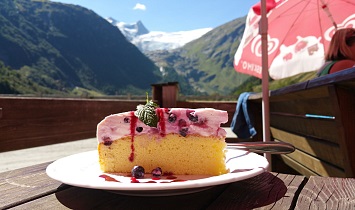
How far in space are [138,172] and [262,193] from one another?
1.48 ft

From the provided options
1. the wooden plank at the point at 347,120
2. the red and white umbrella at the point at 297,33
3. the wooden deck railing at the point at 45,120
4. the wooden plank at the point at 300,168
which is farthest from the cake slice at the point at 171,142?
the red and white umbrella at the point at 297,33

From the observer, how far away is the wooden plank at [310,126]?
2100 millimetres

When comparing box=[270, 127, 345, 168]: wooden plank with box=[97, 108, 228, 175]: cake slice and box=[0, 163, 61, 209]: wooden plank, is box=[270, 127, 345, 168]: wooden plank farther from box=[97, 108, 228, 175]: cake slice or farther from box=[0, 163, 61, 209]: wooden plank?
box=[0, 163, 61, 209]: wooden plank

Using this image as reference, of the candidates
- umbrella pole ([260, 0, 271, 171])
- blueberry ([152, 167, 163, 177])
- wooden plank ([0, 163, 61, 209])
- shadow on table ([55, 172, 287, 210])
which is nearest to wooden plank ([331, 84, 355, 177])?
shadow on table ([55, 172, 287, 210])

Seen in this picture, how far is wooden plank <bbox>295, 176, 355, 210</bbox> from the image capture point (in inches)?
29.3

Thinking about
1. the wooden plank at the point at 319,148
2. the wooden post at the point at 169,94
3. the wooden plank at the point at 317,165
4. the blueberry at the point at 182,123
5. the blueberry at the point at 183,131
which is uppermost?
the wooden post at the point at 169,94

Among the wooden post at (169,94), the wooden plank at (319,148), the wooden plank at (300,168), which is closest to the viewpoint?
the wooden plank at (319,148)

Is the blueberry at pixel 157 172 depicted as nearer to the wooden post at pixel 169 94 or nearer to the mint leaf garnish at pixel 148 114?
the mint leaf garnish at pixel 148 114

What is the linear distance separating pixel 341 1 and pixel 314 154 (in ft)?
8.70

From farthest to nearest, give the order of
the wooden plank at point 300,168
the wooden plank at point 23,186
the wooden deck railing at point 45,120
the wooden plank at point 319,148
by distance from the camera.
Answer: the wooden plank at point 300,168
the wooden deck railing at point 45,120
the wooden plank at point 319,148
the wooden plank at point 23,186

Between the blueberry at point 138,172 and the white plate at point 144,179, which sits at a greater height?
the white plate at point 144,179

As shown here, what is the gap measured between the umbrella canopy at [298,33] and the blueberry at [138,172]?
3.61m

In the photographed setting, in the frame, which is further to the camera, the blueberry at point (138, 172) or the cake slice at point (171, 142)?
the cake slice at point (171, 142)

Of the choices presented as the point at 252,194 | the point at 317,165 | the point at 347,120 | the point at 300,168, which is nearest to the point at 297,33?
the point at 300,168
